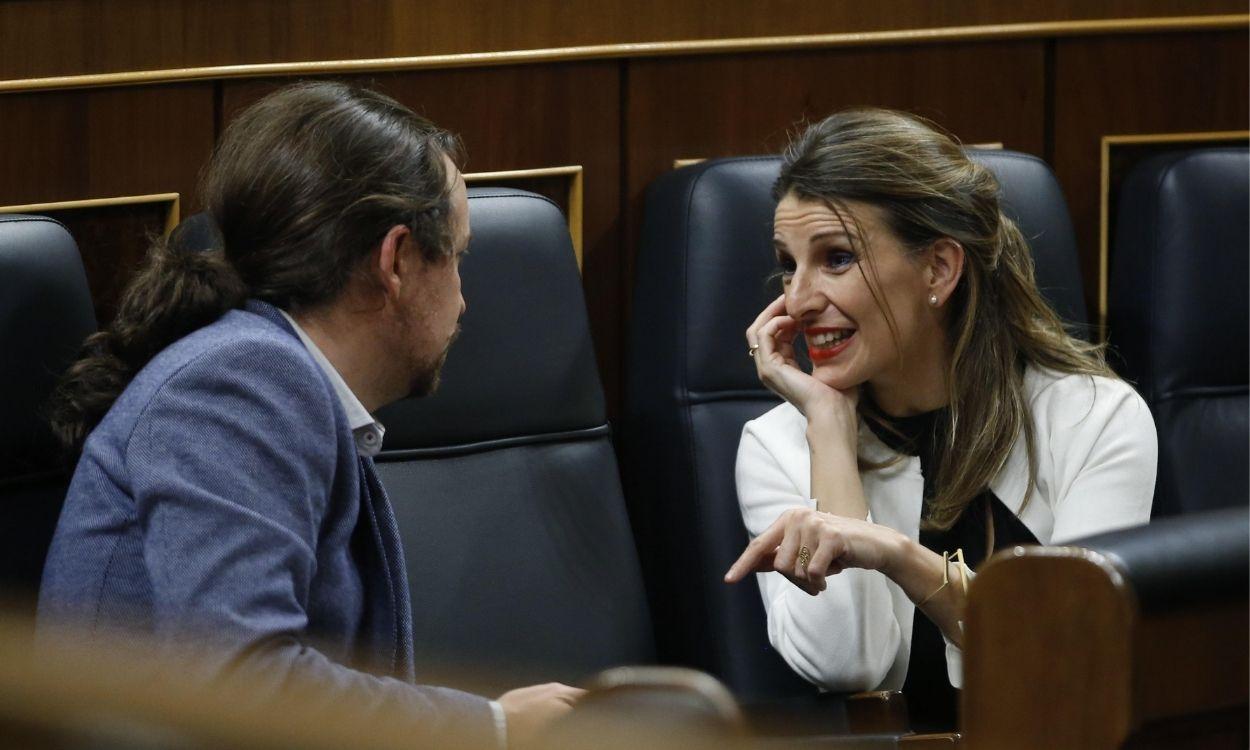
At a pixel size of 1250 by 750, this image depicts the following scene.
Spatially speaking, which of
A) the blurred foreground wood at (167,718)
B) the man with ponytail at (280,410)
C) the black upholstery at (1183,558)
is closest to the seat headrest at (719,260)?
the man with ponytail at (280,410)

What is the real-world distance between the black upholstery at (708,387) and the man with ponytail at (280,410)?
471 mm

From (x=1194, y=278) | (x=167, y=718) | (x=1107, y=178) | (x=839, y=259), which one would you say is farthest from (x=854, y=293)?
(x=167, y=718)

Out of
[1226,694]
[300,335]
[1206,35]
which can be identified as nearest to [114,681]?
[1226,694]

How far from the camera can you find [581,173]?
1.81 meters

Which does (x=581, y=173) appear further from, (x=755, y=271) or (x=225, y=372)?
(x=225, y=372)

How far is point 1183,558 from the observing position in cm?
56

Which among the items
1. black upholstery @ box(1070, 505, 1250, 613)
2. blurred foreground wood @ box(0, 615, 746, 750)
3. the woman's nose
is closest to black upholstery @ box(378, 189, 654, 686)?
the woman's nose

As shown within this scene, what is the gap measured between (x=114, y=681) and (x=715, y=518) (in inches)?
51.0

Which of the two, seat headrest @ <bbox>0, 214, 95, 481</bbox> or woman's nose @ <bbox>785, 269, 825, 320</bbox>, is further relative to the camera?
woman's nose @ <bbox>785, 269, 825, 320</bbox>

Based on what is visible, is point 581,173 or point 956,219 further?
point 581,173

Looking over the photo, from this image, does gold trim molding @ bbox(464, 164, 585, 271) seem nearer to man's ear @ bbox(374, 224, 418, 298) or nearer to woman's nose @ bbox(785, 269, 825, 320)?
woman's nose @ bbox(785, 269, 825, 320)

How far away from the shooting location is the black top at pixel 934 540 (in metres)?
1.50

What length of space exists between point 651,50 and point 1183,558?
4.43ft

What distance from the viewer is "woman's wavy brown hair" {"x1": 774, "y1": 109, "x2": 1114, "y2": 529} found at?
4.94 ft
